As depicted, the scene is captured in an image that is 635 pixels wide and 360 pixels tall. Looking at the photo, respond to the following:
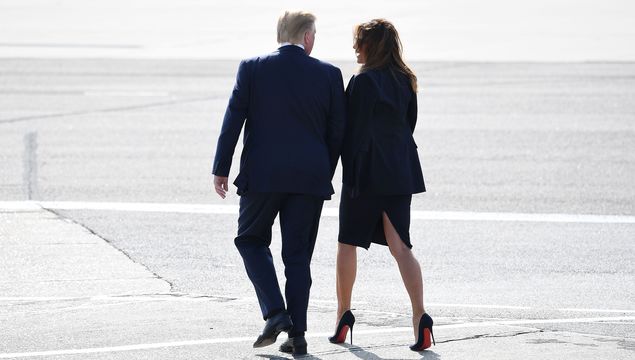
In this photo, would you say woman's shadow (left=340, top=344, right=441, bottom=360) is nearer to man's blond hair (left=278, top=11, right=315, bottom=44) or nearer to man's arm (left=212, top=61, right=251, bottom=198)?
man's arm (left=212, top=61, right=251, bottom=198)

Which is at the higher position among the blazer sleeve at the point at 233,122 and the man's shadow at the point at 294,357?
the blazer sleeve at the point at 233,122

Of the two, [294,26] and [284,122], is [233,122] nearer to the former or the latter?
[284,122]

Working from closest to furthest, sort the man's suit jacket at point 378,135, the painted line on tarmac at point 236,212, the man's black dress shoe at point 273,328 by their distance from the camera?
the man's black dress shoe at point 273,328 → the man's suit jacket at point 378,135 → the painted line on tarmac at point 236,212

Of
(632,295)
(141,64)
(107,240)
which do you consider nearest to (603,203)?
(632,295)

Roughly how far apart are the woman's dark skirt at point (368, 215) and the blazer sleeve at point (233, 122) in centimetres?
69

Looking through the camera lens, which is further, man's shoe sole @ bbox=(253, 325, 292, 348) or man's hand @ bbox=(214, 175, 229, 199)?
man's hand @ bbox=(214, 175, 229, 199)

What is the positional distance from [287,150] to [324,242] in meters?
3.43

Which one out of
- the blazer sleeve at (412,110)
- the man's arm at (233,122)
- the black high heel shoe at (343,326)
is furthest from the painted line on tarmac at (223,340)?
the blazer sleeve at (412,110)

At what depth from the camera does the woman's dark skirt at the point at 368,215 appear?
6.79m

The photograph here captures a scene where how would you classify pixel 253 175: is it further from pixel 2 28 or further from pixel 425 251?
pixel 2 28

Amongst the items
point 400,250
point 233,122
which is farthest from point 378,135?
point 233,122

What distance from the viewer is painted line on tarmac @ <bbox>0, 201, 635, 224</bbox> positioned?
10.9 m

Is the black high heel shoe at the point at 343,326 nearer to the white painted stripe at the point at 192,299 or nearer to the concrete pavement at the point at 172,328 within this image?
the concrete pavement at the point at 172,328

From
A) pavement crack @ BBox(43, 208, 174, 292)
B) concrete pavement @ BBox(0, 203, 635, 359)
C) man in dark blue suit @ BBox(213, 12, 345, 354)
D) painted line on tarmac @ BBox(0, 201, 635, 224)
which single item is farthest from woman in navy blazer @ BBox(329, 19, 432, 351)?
painted line on tarmac @ BBox(0, 201, 635, 224)
